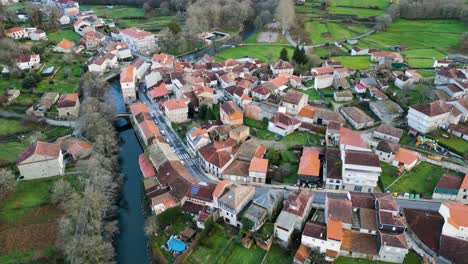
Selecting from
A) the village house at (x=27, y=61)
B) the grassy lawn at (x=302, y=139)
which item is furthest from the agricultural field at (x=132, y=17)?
the grassy lawn at (x=302, y=139)

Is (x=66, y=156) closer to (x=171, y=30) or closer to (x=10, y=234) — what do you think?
(x=10, y=234)

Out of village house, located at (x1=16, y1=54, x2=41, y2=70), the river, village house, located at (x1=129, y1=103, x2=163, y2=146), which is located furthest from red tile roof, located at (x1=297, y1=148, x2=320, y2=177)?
village house, located at (x1=16, y1=54, x2=41, y2=70)

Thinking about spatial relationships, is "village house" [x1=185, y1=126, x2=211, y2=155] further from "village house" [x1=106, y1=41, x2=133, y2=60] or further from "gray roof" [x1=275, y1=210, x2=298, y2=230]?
"village house" [x1=106, y1=41, x2=133, y2=60]

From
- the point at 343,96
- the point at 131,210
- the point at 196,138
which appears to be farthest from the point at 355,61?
the point at 131,210

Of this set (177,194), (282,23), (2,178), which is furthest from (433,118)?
(282,23)

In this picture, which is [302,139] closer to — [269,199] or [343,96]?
[343,96]

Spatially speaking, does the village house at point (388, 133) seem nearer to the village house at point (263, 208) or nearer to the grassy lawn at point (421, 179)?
the grassy lawn at point (421, 179)
